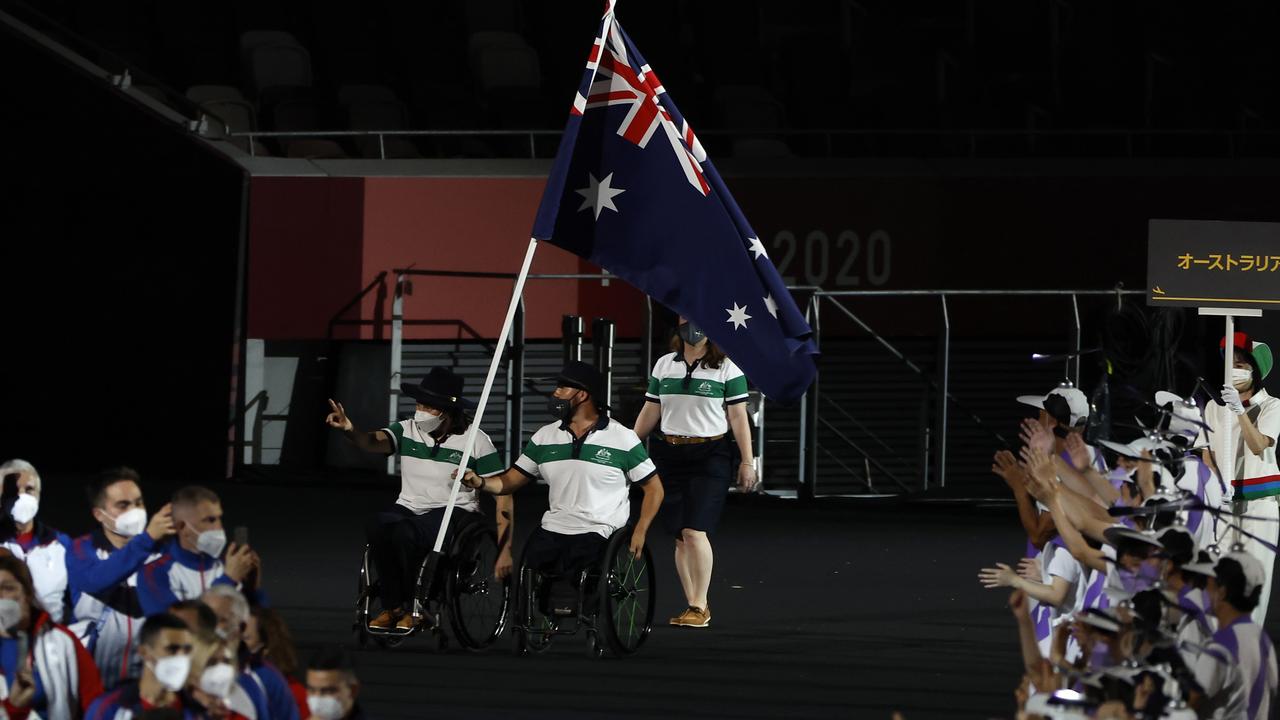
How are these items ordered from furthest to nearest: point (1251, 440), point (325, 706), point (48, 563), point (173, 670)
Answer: point (1251, 440)
point (48, 563)
point (325, 706)
point (173, 670)

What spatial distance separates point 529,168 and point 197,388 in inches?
173

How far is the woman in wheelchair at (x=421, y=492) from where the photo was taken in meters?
10.6

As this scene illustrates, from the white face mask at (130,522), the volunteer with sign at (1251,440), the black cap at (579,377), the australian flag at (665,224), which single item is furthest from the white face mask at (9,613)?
the volunteer with sign at (1251,440)

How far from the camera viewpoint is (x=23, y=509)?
25.1ft

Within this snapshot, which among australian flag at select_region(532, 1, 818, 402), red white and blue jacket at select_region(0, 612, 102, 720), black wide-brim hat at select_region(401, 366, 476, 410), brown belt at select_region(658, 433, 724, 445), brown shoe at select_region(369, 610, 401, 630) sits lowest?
brown shoe at select_region(369, 610, 401, 630)

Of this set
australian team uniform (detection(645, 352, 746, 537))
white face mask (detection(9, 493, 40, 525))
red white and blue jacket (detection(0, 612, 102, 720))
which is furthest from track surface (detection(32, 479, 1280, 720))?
red white and blue jacket (detection(0, 612, 102, 720))

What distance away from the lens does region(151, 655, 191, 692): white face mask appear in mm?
5496

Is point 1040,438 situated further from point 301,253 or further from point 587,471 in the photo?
point 301,253

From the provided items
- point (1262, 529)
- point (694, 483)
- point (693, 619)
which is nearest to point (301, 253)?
point (694, 483)

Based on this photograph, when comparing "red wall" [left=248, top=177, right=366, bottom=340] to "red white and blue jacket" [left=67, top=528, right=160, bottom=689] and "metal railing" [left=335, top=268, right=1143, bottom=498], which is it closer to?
"metal railing" [left=335, top=268, right=1143, bottom=498]

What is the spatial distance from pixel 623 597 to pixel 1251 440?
3619mm

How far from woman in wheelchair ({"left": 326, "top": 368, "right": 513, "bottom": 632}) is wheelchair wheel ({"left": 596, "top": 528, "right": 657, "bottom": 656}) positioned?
22.0 inches

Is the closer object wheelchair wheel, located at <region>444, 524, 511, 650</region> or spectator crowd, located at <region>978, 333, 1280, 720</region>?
spectator crowd, located at <region>978, 333, 1280, 720</region>

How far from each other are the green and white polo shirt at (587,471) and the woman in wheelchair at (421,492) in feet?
A: 0.84
